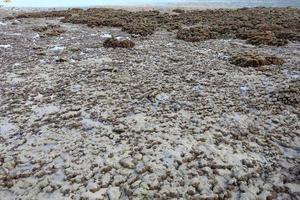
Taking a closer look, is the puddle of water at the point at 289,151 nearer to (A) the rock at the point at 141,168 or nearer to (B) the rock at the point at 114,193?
(A) the rock at the point at 141,168

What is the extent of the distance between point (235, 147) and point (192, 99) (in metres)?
3.00

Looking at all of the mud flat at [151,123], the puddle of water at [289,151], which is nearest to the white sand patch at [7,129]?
the mud flat at [151,123]

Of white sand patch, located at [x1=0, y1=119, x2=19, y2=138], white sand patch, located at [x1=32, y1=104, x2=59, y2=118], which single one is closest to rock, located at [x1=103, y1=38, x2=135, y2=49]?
white sand patch, located at [x1=32, y1=104, x2=59, y2=118]

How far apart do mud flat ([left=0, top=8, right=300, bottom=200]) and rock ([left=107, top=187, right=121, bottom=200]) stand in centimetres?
2

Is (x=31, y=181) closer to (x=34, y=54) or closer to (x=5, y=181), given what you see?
(x=5, y=181)

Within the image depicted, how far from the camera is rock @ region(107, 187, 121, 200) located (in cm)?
629

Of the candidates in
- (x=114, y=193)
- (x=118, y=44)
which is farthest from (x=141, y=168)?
(x=118, y=44)

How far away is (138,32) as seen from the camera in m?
21.8

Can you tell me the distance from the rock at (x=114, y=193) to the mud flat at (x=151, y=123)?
0.08 feet

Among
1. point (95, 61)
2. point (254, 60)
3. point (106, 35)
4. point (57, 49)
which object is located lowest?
point (95, 61)

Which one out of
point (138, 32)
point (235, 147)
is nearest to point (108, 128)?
point (235, 147)

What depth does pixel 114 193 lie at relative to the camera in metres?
6.39

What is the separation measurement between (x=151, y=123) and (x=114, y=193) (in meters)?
2.95

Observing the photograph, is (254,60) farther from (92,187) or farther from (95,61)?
(92,187)
